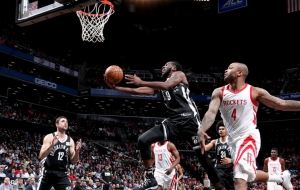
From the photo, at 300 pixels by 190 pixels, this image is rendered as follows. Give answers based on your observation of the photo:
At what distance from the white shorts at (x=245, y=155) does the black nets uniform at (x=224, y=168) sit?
3708 millimetres

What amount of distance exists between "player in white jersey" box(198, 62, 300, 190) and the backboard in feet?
14.1

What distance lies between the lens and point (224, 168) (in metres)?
9.17

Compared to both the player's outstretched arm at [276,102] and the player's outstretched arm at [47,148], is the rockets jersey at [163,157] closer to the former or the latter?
the player's outstretched arm at [47,148]

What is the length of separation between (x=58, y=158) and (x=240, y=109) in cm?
398

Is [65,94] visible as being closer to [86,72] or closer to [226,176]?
[86,72]

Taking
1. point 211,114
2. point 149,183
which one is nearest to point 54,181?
point 149,183

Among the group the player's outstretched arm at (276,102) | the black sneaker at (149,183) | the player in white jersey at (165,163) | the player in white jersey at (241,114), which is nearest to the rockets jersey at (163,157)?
the player in white jersey at (165,163)

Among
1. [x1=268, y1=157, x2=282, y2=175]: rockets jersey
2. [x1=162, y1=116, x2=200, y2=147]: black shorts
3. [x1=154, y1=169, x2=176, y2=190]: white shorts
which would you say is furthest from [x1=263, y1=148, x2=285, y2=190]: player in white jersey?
[x1=162, y1=116, x2=200, y2=147]: black shorts

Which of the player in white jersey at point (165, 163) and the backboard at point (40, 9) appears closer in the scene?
the backboard at point (40, 9)

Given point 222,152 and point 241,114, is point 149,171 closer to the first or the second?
point 241,114

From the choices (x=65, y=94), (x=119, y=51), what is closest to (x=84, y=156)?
(x=65, y=94)

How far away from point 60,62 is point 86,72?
4.66 m

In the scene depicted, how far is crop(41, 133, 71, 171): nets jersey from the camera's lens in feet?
25.1

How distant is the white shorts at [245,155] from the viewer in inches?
206
